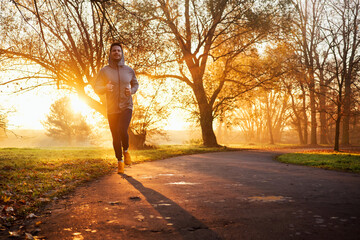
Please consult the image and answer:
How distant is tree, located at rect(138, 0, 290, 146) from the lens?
1568cm

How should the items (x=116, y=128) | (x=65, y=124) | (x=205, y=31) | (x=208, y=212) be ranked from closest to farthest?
(x=208, y=212) < (x=116, y=128) < (x=205, y=31) < (x=65, y=124)

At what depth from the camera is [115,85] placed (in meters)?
5.71

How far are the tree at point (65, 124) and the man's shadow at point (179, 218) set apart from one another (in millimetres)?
53192

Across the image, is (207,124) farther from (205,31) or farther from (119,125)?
(119,125)

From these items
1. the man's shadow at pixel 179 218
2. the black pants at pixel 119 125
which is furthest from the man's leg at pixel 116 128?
the man's shadow at pixel 179 218

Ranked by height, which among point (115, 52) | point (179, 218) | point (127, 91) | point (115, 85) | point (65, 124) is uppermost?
point (65, 124)

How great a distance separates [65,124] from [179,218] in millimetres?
57606

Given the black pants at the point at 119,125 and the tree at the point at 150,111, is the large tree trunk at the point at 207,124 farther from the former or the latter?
the black pants at the point at 119,125

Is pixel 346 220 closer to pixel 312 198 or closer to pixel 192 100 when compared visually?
pixel 312 198

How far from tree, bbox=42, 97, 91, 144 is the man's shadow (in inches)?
2094

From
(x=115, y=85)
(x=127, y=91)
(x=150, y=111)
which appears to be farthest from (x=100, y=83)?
(x=150, y=111)

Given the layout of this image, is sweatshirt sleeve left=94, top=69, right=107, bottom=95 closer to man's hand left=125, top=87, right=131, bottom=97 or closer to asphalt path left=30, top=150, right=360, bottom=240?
man's hand left=125, top=87, right=131, bottom=97

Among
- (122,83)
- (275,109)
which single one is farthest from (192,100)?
(275,109)

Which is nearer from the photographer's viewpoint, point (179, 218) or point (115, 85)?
point (179, 218)
